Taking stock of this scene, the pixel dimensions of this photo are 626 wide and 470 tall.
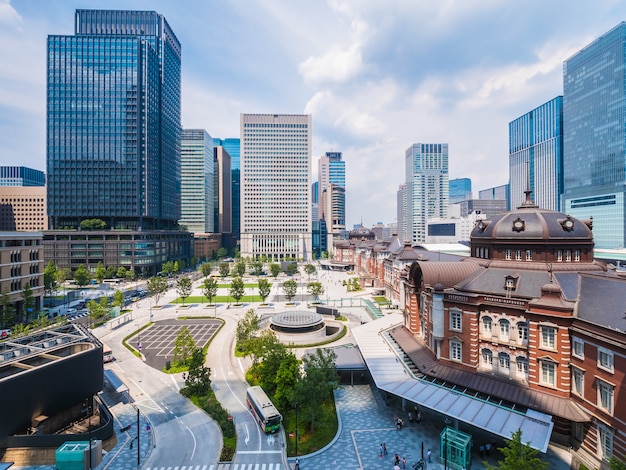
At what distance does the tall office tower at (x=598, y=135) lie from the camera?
128 metres

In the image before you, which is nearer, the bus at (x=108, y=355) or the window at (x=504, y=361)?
the window at (x=504, y=361)

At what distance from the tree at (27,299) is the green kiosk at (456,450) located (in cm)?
8463

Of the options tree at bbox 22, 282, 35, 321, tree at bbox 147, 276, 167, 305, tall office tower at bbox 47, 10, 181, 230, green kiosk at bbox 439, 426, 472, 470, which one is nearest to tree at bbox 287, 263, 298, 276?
tree at bbox 147, 276, 167, 305

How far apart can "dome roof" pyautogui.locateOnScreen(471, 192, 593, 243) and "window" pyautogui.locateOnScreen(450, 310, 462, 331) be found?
1138 centimetres

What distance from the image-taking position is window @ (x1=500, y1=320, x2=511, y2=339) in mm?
35394

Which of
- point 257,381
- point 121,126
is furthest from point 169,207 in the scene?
point 257,381

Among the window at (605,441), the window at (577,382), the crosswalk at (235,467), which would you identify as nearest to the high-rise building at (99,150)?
the crosswalk at (235,467)

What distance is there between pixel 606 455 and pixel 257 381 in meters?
36.2

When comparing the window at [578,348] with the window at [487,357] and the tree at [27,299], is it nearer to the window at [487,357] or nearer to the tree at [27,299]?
the window at [487,357]

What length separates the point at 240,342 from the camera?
52.6 m

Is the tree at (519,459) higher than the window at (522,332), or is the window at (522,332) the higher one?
the window at (522,332)

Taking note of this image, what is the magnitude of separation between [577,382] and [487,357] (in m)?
7.96

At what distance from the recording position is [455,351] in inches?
1522

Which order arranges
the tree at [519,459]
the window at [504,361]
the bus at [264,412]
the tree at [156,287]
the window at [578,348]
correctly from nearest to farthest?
the tree at [519,459] < the window at [578,348] < the bus at [264,412] < the window at [504,361] < the tree at [156,287]
